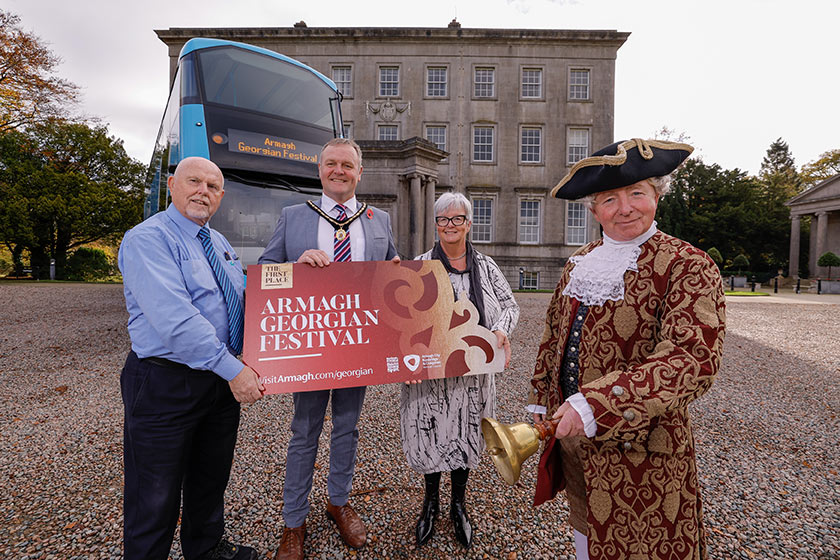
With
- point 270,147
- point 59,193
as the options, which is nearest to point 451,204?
point 270,147

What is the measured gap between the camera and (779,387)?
5.70 m

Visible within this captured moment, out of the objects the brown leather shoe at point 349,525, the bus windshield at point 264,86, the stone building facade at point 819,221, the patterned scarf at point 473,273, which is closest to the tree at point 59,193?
the bus windshield at point 264,86

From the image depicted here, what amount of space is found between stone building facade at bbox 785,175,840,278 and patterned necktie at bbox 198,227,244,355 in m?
38.7

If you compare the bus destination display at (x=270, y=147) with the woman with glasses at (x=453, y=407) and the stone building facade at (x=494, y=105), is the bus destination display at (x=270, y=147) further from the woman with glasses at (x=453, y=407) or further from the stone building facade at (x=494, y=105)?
the stone building facade at (x=494, y=105)

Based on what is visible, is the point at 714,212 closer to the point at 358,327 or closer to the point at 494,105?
the point at 494,105

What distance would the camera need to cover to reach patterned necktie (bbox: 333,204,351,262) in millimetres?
2455

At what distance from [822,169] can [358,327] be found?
58263mm

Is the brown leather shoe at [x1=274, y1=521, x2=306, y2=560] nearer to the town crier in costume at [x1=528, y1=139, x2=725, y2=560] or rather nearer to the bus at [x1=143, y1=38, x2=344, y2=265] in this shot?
the town crier in costume at [x1=528, y1=139, x2=725, y2=560]

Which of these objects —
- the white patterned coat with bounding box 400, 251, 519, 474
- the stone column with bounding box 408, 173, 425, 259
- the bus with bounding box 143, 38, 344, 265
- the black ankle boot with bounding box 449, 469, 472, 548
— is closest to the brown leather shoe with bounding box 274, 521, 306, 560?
the white patterned coat with bounding box 400, 251, 519, 474

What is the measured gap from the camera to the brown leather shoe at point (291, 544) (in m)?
2.23

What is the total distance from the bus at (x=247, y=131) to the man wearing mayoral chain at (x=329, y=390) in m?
4.17

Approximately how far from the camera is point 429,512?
250 cm

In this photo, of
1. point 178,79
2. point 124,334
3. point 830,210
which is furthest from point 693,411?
point 830,210

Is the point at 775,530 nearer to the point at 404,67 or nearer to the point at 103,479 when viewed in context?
the point at 103,479
